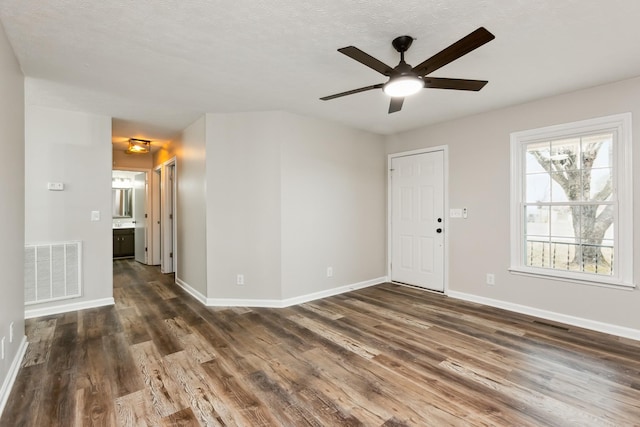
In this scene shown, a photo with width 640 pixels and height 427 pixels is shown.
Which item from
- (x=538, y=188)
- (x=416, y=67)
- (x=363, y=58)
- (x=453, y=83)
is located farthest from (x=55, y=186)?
(x=538, y=188)

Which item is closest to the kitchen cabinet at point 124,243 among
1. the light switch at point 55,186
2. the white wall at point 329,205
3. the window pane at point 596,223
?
the light switch at point 55,186

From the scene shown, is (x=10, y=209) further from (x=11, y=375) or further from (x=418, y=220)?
(x=418, y=220)

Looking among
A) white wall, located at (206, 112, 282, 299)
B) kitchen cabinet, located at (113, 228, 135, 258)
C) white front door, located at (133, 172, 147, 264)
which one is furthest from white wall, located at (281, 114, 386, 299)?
kitchen cabinet, located at (113, 228, 135, 258)

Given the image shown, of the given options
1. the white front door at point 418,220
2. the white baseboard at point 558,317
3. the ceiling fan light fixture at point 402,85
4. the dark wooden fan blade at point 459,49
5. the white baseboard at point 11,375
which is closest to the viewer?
the dark wooden fan blade at point 459,49

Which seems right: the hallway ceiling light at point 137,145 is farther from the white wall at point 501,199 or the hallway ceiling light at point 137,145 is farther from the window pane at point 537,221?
the window pane at point 537,221

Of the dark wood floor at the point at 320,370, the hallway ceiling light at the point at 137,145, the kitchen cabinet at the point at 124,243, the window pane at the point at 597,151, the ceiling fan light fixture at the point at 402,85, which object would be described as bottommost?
the dark wood floor at the point at 320,370

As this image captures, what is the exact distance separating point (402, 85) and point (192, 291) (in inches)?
149

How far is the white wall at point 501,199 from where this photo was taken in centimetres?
300

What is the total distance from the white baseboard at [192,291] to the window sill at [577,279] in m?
3.79

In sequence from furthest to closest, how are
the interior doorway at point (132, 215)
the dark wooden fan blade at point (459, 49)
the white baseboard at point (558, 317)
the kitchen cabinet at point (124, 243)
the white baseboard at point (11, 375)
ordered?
the kitchen cabinet at point (124, 243)
the interior doorway at point (132, 215)
the white baseboard at point (558, 317)
the white baseboard at point (11, 375)
the dark wooden fan blade at point (459, 49)

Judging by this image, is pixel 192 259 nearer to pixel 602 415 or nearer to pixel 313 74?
pixel 313 74

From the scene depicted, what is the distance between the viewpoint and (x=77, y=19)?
1982 millimetres

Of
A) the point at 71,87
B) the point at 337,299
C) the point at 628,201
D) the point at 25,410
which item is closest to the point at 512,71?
the point at 628,201

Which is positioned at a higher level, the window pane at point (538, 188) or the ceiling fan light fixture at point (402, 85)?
the ceiling fan light fixture at point (402, 85)
